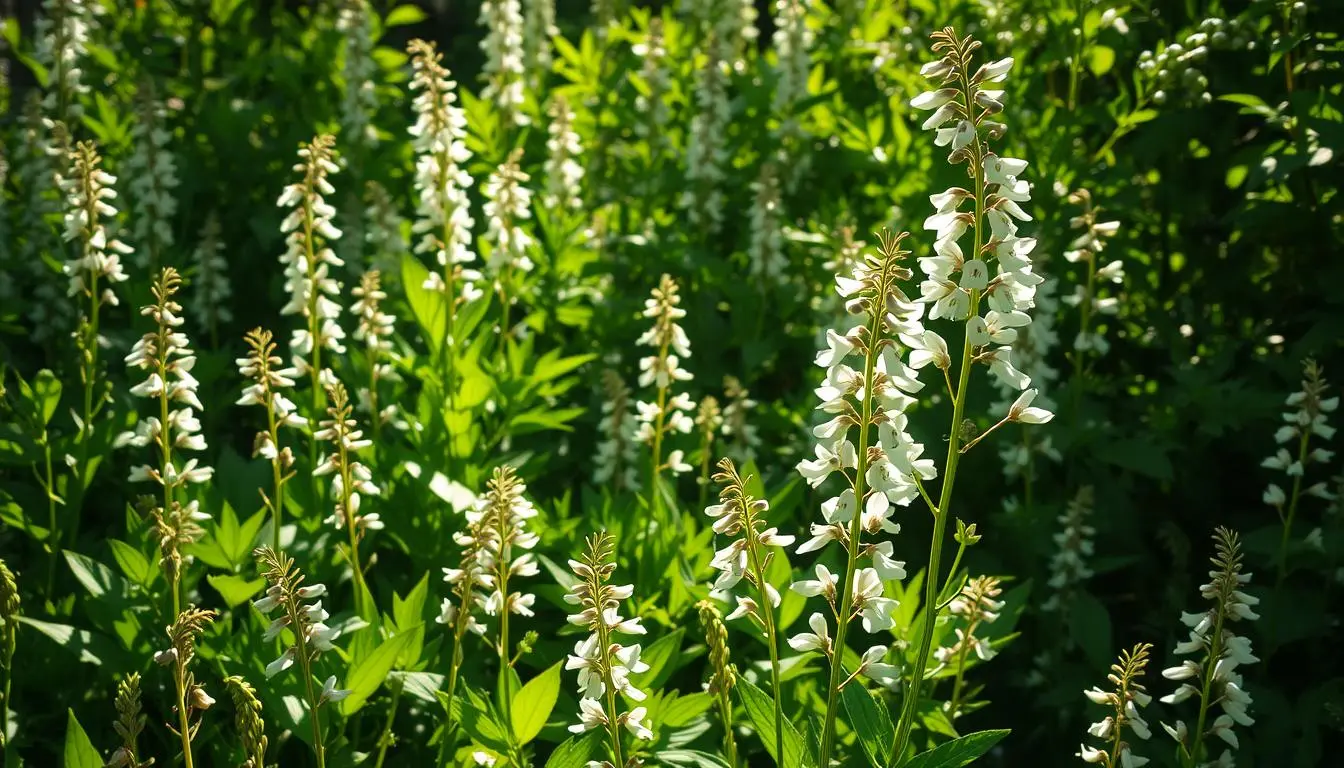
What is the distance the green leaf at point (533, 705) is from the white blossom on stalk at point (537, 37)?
12.9 ft

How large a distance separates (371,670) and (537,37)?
395 centimetres

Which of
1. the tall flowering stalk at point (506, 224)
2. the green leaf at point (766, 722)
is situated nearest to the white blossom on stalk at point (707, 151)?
the tall flowering stalk at point (506, 224)

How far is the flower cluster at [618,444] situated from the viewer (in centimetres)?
373

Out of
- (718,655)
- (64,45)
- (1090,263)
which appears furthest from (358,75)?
(718,655)

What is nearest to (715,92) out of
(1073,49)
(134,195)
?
(1073,49)

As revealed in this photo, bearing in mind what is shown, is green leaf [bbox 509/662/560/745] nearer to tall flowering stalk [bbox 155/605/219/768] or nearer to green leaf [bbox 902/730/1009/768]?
tall flowering stalk [bbox 155/605/219/768]

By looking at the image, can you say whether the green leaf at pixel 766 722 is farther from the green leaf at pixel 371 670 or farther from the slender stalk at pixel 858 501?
the green leaf at pixel 371 670

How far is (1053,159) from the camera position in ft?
13.8

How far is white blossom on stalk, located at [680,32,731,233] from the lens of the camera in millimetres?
4961

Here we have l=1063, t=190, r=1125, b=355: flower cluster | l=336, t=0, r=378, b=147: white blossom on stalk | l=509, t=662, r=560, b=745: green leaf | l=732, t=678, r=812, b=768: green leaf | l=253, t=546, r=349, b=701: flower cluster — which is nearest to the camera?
l=253, t=546, r=349, b=701: flower cluster

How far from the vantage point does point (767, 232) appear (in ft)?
15.0

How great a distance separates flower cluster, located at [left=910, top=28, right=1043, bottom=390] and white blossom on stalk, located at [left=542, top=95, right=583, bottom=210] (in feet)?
9.50

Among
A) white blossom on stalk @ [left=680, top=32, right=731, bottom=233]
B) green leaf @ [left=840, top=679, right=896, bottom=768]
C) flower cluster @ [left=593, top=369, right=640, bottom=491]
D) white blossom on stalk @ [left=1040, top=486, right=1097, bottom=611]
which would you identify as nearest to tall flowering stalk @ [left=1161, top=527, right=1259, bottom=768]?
green leaf @ [left=840, top=679, right=896, bottom=768]

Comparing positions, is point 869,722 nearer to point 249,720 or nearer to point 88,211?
point 249,720
